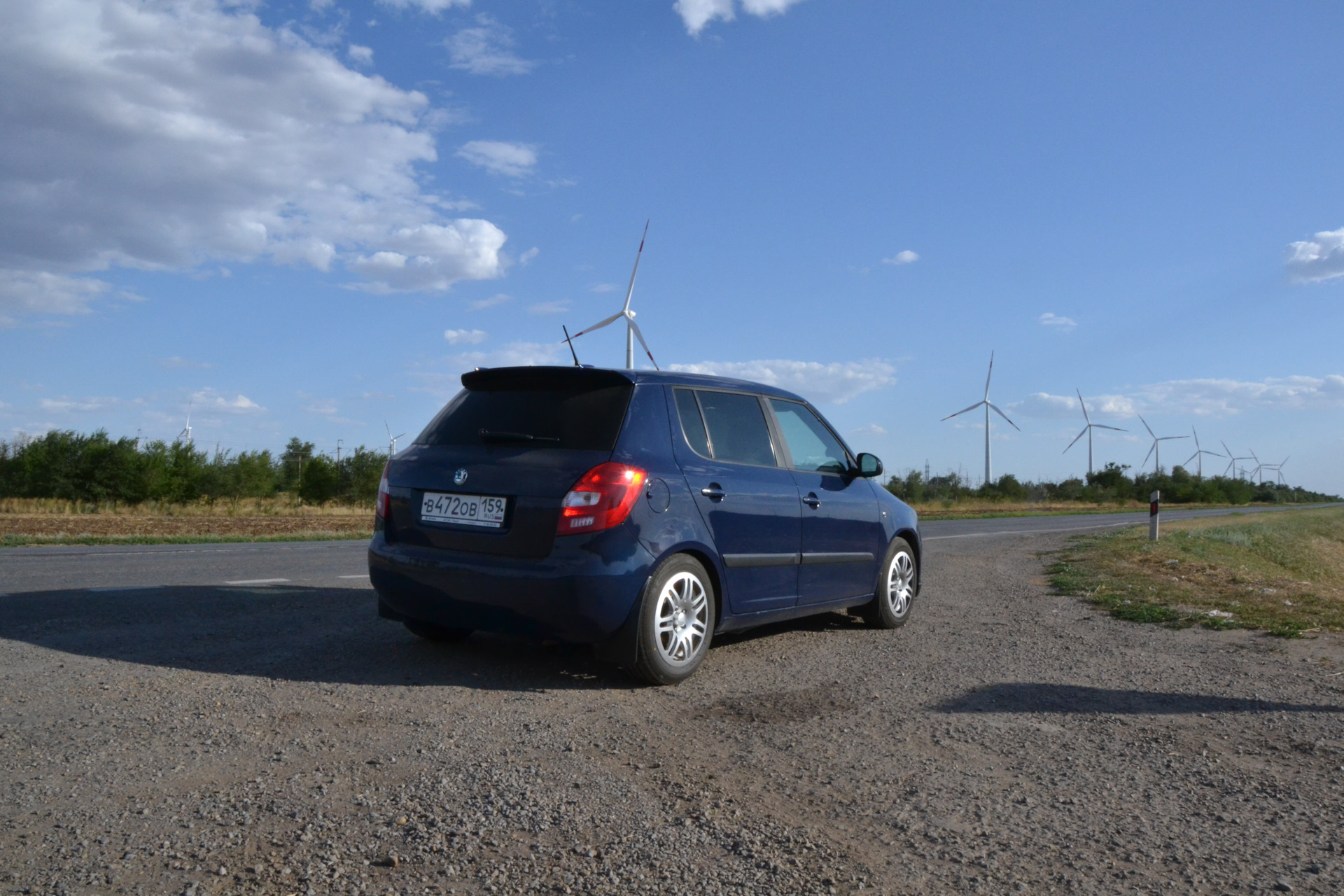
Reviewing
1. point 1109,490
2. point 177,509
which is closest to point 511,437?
point 177,509

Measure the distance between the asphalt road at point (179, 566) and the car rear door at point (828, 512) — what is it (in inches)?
181

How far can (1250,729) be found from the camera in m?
4.30

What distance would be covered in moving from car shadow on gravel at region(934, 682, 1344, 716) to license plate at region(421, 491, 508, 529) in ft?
7.80

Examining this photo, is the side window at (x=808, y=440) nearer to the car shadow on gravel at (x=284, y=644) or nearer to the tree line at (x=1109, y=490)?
the car shadow on gravel at (x=284, y=644)

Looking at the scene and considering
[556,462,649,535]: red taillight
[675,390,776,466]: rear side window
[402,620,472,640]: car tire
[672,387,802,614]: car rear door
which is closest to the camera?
[556,462,649,535]: red taillight

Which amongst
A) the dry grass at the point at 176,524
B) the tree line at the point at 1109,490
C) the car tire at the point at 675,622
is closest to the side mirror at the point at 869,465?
the car tire at the point at 675,622

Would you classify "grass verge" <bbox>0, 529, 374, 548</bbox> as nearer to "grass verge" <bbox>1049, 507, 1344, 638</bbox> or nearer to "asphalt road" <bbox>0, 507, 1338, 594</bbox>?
"asphalt road" <bbox>0, 507, 1338, 594</bbox>

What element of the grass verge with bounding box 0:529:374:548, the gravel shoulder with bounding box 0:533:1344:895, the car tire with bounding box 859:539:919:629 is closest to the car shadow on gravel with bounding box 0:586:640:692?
the gravel shoulder with bounding box 0:533:1344:895

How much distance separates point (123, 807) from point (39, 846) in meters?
0.31

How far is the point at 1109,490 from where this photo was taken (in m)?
74.9

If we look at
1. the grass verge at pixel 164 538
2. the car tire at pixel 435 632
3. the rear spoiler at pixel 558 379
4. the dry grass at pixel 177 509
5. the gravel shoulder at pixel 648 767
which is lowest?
the dry grass at pixel 177 509

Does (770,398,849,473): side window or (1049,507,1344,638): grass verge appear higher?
(770,398,849,473): side window

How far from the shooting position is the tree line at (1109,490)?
2222 inches

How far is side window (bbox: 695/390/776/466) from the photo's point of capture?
5.76 m
